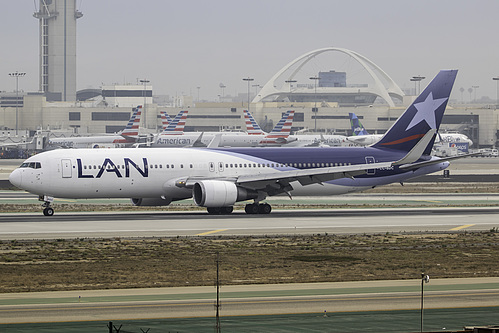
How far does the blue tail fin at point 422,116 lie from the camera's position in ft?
191

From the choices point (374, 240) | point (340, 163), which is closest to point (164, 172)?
point (340, 163)

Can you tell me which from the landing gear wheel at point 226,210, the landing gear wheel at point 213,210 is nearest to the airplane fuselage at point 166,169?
the landing gear wheel at point 213,210

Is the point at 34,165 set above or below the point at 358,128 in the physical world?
below

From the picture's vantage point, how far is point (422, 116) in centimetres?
5828

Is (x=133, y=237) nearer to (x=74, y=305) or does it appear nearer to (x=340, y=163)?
(x=74, y=305)

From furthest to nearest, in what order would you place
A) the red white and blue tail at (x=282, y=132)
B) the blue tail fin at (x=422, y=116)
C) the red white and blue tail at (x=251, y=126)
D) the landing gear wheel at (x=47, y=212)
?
the red white and blue tail at (x=251, y=126) < the red white and blue tail at (x=282, y=132) < the blue tail fin at (x=422, y=116) < the landing gear wheel at (x=47, y=212)

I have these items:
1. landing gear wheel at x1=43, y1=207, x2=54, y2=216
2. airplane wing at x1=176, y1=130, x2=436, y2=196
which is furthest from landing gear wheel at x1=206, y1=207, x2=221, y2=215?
landing gear wheel at x1=43, y1=207, x2=54, y2=216

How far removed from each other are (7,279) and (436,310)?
47.5 ft

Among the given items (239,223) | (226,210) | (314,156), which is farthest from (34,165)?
(314,156)

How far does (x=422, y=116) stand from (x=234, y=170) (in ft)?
45.7

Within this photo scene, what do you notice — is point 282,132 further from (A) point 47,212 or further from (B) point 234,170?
(A) point 47,212

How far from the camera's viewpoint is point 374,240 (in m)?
40.2

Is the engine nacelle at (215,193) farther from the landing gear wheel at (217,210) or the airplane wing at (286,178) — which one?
the landing gear wheel at (217,210)

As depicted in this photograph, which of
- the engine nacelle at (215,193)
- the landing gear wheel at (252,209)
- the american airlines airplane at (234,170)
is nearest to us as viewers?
the engine nacelle at (215,193)
